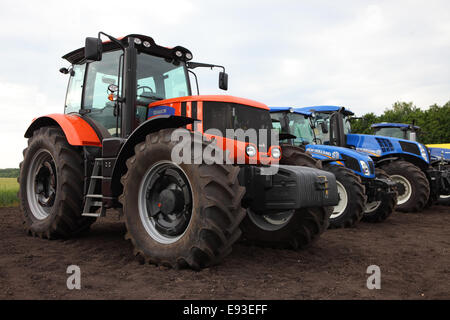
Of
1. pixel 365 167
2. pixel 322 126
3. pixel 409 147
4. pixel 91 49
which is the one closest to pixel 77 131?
pixel 91 49

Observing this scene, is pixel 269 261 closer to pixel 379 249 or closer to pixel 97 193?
pixel 379 249

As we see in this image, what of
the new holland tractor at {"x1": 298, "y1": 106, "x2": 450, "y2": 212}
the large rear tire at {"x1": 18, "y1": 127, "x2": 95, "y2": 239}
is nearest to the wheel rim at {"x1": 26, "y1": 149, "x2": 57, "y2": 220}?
the large rear tire at {"x1": 18, "y1": 127, "x2": 95, "y2": 239}

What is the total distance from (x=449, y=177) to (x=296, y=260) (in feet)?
26.9

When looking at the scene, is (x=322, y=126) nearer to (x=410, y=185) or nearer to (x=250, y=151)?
(x=410, y=185)

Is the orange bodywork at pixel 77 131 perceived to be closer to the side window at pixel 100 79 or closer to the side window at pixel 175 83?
the side window at pixel 100 79

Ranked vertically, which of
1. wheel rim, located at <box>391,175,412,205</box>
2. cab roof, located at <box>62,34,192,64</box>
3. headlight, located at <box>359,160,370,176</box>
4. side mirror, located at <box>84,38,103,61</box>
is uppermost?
cab roof, located at <box>62,34,192,64</box>

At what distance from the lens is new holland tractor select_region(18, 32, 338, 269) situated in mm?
3863

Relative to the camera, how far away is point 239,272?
13.0 feet

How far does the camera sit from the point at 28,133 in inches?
256

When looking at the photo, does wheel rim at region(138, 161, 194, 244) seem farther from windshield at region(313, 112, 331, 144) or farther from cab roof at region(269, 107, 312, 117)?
windshield at region(313, 112, 331, 144)

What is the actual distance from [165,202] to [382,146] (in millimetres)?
8320

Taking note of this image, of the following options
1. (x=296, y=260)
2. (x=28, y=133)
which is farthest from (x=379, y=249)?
(x=28, y=133)

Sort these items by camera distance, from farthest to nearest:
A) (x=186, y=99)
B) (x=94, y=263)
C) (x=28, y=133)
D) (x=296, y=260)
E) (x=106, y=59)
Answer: (x=28, y=133) < (x=106, y=59) < (x=186, y=99) < (x=296, y=260) < (x=94, y=263)

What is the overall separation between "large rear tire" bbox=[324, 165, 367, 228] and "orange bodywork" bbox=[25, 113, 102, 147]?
4541 millimetres
